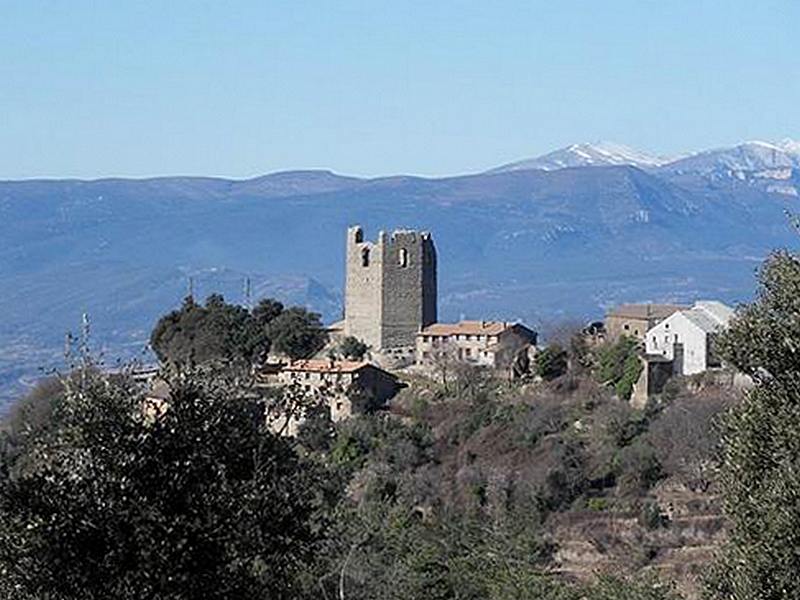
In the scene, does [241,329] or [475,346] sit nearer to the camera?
[241,329]

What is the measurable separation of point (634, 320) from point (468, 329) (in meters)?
4.28

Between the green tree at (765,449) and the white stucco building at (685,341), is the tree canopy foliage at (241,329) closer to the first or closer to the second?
the white stucco building at (685,341)

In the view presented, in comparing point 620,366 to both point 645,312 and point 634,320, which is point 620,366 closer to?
point 634,320

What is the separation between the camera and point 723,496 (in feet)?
40.8

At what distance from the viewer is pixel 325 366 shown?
134 ft

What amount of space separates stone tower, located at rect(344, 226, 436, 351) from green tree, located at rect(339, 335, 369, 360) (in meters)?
0.32

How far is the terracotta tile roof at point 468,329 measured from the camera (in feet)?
147

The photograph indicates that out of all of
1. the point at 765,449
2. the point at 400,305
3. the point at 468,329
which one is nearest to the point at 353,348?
the point at 400,305

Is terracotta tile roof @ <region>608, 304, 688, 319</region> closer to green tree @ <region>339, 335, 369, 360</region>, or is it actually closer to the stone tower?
the stone tower

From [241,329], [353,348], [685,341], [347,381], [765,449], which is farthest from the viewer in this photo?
[353,348]

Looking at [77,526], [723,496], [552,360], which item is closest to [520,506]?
[552,360]

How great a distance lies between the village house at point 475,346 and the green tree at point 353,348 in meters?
1.41

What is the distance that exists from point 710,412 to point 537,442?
13.9ft

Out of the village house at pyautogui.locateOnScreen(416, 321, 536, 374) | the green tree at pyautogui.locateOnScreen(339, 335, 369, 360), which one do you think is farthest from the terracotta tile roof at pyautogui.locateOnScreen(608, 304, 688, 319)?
the green tree at pyautogui.locateOnScreen(339, 335, 369, 360)
